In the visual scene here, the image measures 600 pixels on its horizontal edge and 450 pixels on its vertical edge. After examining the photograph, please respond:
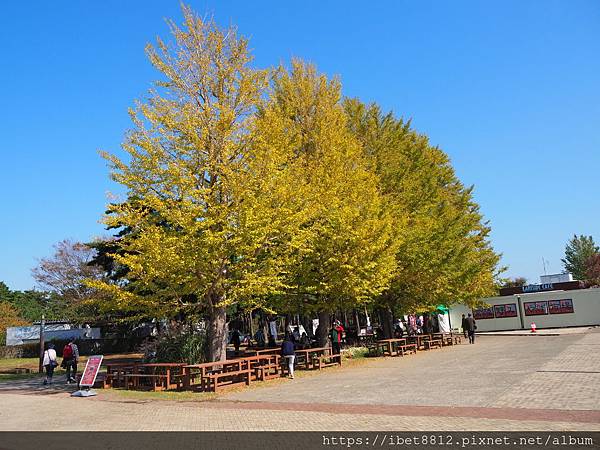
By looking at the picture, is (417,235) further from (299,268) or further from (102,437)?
(102,437)

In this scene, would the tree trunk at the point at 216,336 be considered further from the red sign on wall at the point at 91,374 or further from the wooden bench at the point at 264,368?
the red sign on wall at the point at 91,374

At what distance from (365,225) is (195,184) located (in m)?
8.25

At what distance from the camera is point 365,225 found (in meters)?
22.3

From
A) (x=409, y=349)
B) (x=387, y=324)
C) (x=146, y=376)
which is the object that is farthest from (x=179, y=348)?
(x=387, y=324)

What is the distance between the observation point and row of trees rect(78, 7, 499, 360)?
56.0ft

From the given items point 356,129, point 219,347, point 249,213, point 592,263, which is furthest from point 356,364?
point 592,263

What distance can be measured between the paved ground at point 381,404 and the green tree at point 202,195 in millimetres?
3881

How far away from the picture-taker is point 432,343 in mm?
31203

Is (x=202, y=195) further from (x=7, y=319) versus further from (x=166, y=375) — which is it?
(x=7, y=319)

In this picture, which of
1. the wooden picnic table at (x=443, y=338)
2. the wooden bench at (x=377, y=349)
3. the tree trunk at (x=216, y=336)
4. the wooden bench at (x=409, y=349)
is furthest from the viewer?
→ the wooden picnic table at (x=443, y=338)

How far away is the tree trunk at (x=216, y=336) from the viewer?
1869 centimetres

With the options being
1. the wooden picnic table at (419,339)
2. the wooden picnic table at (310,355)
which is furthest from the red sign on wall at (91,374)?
the wooden picnic table at (419,339)

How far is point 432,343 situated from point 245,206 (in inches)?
760

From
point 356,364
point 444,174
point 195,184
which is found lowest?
point 356,364
